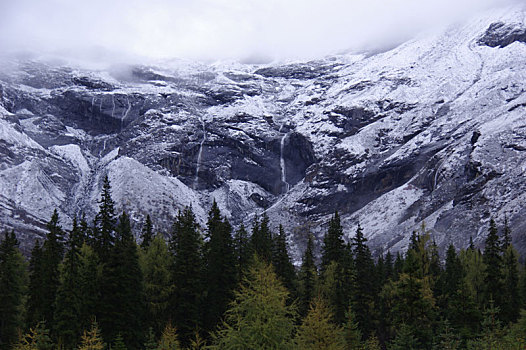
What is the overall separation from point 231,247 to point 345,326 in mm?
16134

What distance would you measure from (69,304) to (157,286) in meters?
9.44

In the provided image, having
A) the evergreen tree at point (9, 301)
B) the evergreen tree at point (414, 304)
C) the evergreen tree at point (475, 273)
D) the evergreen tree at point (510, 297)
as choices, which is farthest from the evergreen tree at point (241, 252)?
the evergreen tree at point (475, 273)

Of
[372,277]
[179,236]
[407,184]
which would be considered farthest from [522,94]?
[179,236]

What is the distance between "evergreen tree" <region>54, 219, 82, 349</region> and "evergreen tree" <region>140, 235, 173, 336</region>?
731 cm

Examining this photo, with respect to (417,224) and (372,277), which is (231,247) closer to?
(372,277)

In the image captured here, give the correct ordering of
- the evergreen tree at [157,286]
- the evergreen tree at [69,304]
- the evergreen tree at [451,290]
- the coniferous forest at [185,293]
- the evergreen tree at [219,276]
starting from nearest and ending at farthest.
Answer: the coniferous forest at [185,293] → the evergreen tree at [451,290] → the evergreen tree at [69,304] → the evergreen tree at [219,276] → the evergreen tree at [157,286]

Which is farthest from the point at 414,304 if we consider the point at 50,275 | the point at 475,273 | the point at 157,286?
the point at 475,273

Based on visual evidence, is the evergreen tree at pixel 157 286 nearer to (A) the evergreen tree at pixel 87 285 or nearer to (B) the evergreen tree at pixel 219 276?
(B) the evergreen tree at pixel 219 276

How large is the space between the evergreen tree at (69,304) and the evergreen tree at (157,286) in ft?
24.0

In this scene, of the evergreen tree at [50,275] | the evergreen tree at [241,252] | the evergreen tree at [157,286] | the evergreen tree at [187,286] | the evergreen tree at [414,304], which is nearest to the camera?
the evergreen tree at [414,304]

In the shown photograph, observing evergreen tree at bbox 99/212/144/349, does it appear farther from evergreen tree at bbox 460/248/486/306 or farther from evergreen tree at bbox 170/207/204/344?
evergreen tree at bbox 460/248/486/306

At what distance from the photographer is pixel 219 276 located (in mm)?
49312

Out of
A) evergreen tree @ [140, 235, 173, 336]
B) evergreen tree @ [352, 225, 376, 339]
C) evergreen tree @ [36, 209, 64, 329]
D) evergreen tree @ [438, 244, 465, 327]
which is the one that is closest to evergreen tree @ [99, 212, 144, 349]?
evergreen tree @ [140, 235, 173, 336]

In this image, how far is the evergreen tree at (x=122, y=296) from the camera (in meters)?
41.7
